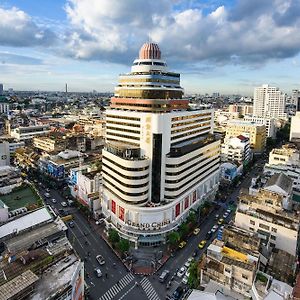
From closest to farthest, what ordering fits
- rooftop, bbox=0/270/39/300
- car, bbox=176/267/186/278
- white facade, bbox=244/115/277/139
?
rooftop, bbox=0/270/39/300
car, bbox=176/267/186/278
white facade, bbox=244/115/277/139

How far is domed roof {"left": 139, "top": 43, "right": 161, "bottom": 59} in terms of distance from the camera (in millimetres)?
64312

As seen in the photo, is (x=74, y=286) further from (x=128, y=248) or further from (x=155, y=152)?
(x=155, y=152)

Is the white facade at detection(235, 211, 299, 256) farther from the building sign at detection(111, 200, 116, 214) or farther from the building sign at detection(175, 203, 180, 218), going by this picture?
the building sign at detection(111, 200, 116, 214)

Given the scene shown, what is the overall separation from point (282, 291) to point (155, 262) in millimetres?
20963

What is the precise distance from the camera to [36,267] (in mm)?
36312

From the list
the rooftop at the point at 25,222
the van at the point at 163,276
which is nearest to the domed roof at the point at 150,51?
the rooftop at the point at 25,222

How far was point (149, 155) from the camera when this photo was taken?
58.3 meters

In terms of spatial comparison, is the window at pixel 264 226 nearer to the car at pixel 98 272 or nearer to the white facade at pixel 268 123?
the car at pixel 98 272

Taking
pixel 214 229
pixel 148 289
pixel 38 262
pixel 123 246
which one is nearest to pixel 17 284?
pixel 38 262

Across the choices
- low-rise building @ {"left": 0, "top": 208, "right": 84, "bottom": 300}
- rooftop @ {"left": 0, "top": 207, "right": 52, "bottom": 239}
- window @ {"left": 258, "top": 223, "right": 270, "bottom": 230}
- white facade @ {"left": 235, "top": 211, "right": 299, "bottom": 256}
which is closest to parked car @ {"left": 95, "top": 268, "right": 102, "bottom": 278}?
low-rise building @ {"left": 0, "top": 208, "right": 84, "bottom": 300}

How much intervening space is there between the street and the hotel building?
4.62m

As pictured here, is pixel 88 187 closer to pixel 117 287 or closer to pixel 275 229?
pixel 117 287

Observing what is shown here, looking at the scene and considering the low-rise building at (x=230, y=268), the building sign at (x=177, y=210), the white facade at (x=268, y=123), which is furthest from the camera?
the white facade at (x=268, y=123)

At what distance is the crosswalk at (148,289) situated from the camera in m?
43.8
